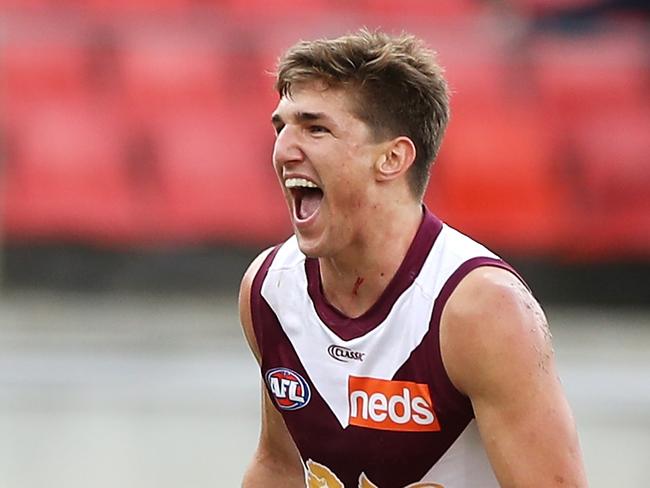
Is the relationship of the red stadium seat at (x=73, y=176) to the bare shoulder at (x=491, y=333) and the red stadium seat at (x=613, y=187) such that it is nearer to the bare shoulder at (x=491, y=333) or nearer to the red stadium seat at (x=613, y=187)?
the red stadium seat at (x=613, y=187)

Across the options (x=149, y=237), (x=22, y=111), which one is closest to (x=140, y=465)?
(x=149, y=237)

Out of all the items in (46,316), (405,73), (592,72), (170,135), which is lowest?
(46,316)

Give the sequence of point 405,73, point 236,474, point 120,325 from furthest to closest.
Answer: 1. point 120,325
2. point 236,474
3. point 405,73

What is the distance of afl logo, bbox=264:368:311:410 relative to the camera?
3.49 meters

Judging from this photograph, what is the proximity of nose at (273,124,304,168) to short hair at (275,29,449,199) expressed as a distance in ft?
0.38

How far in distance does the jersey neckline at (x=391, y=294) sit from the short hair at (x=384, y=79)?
115 millimetres

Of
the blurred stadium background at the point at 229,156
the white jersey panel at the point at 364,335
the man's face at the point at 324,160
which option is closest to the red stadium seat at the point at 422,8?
the blurred stadium background at the point at 229,156

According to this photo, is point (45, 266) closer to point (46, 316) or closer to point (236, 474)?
point (46, 316)

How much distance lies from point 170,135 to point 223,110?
1.33 feet

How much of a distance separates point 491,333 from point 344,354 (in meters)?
0.47

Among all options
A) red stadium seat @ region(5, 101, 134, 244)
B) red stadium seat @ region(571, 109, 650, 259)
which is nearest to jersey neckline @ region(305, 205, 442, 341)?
red stadium seat @ region(571, 109, 650, 259)

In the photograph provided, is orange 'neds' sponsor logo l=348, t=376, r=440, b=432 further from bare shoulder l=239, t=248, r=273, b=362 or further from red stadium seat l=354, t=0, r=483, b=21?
red stadium seat l=354, t=0, r=483, b=21

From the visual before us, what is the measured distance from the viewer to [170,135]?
9.88 meters

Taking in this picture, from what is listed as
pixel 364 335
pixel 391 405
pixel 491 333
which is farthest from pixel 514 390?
pixel 364 335
